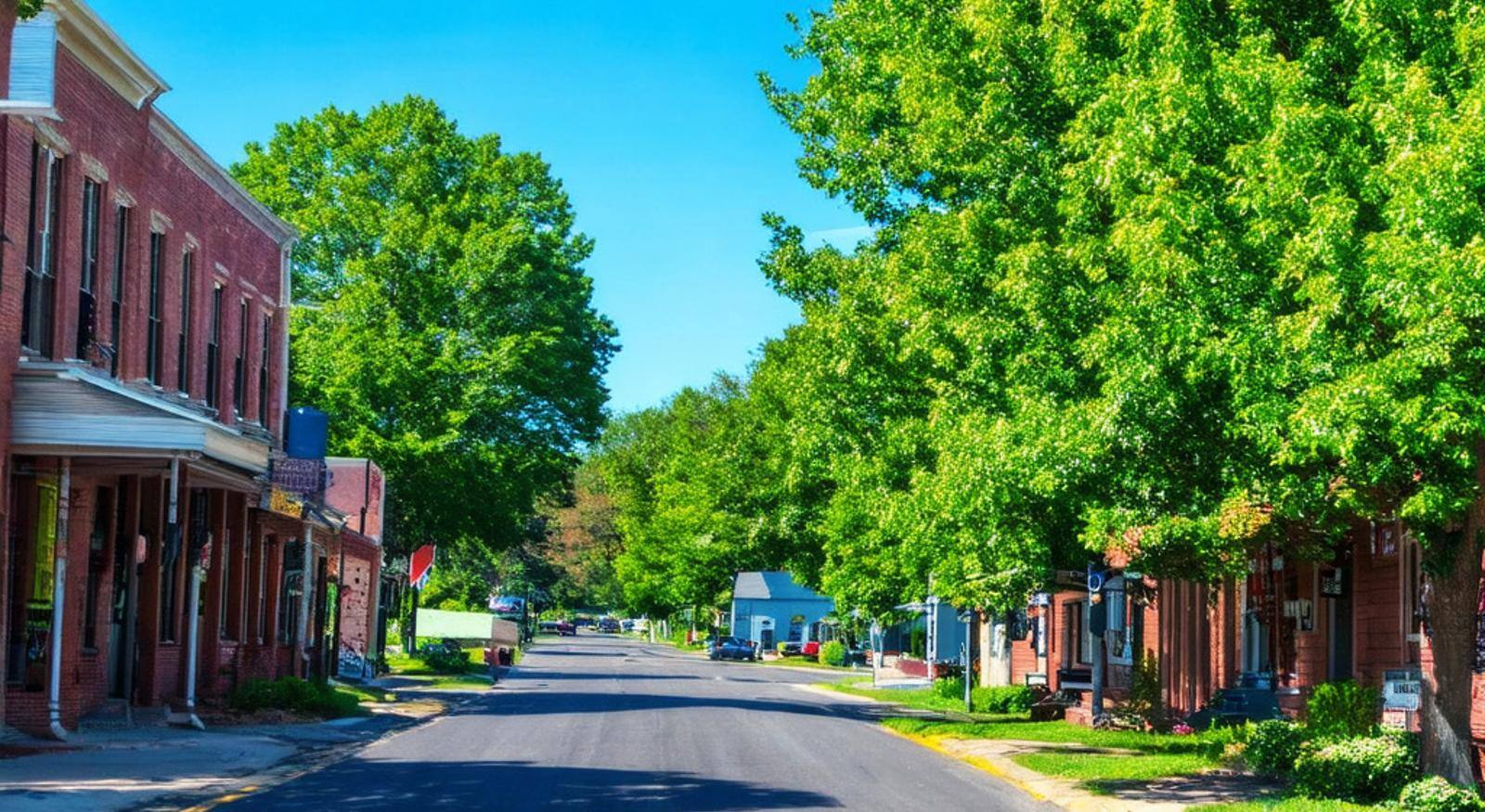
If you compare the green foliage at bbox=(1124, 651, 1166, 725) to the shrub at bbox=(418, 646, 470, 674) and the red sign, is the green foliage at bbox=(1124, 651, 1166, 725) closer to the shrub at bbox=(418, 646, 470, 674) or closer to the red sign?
the red sign

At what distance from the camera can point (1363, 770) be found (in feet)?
61.7

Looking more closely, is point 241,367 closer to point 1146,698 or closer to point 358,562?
point 358,562

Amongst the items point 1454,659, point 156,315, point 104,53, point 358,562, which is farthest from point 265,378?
point 1454,659

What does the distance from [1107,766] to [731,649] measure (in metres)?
68.2

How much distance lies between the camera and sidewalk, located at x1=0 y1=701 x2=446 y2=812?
54.3 ft

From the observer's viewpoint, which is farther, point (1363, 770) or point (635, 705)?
point (635, 705)

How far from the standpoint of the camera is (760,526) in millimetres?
70375

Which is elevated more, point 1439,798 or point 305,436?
point 305,436

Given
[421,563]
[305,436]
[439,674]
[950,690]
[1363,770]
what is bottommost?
[439,674]

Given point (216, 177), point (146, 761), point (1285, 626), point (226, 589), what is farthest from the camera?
point (226, 589)

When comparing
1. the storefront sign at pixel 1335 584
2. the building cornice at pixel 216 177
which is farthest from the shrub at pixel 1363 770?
the building cornice at pixel 216 177

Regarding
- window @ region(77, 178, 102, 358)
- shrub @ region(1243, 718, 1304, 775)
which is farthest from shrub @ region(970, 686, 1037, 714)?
window @ region(77, 178, 102, 358)

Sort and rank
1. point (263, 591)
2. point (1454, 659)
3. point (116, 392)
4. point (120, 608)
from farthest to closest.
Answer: point (263, 591), point (120, 608), point (116, 392), point (1454, 659)

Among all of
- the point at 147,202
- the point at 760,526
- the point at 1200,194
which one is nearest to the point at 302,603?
the point at 147,202
